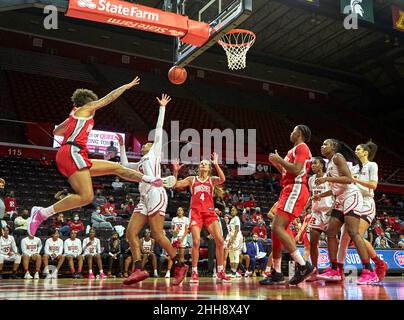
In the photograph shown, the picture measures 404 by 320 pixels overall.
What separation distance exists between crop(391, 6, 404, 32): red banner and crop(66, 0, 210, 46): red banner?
33.6ft

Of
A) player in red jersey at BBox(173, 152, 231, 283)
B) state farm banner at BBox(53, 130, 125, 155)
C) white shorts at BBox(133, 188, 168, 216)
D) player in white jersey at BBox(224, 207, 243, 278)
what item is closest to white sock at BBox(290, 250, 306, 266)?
white shorts at BBox(133, 188, 168, 216)

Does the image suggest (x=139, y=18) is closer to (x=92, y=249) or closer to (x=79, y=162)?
(x=79, y=162)

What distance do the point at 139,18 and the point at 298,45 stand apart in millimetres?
18759

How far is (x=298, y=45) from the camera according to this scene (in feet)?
83.4

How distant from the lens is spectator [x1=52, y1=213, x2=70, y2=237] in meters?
11.2

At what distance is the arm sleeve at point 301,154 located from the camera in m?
5.42

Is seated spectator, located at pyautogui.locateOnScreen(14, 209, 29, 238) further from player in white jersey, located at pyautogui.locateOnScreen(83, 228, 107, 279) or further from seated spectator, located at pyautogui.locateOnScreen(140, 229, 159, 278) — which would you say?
seated spectator, located at pyautogui.locateOnScreen(140, 229, 159, 278)

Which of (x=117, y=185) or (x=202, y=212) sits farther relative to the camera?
(x=117, y=185)

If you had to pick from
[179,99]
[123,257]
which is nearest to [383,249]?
[123,257]

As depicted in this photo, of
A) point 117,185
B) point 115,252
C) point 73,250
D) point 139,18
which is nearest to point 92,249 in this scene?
point 73,250

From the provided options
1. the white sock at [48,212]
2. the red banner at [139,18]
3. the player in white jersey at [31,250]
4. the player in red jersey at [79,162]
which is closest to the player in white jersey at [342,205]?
the player in red jersey at [79,162]

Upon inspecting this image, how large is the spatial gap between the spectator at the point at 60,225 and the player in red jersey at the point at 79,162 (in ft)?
21.0

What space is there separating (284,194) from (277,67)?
22.9 metres

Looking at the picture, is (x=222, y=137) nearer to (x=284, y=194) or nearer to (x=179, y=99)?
(x=179, y=99)
